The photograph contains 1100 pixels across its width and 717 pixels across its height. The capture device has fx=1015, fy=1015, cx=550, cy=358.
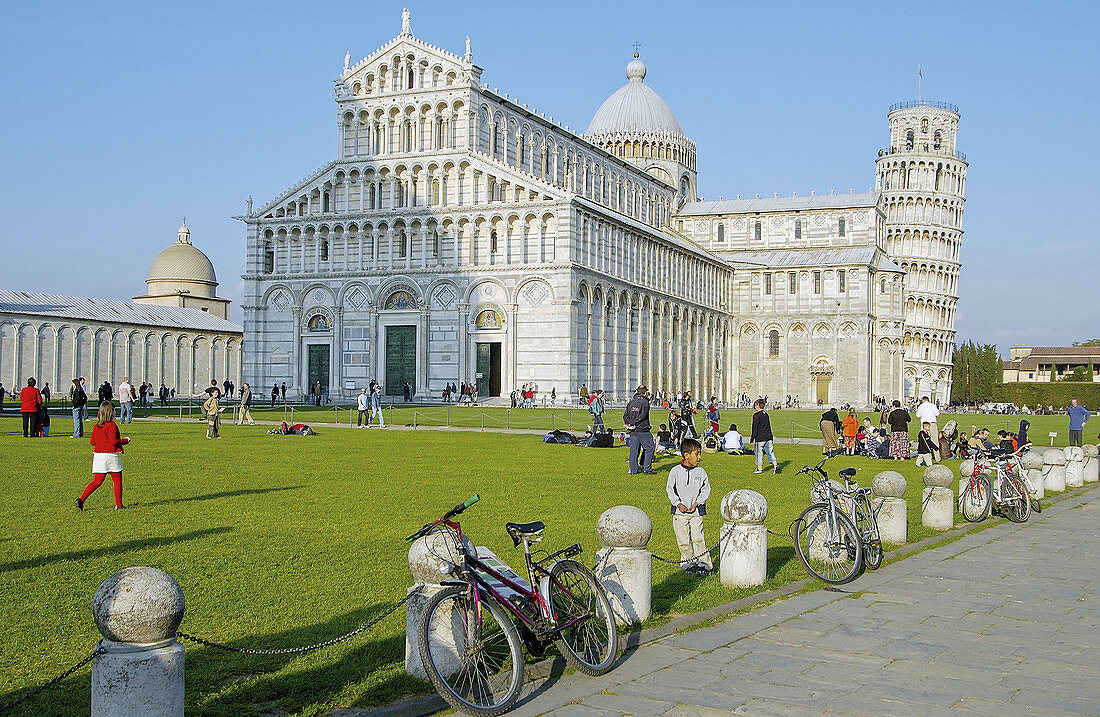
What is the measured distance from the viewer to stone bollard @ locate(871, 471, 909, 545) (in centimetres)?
1416

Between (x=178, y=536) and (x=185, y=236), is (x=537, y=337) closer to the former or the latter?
(x=178, y=536)

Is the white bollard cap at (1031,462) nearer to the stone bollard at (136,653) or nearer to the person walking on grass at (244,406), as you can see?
the stone bollard at (136,653)

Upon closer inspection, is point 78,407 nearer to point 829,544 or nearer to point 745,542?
point 745,542

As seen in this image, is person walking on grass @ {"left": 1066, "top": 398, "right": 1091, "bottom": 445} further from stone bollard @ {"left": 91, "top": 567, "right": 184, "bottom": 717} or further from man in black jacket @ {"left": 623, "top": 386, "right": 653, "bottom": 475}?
stone bollard @ {"left": 91, "top": 567, "right": 184, "bottom": 717}

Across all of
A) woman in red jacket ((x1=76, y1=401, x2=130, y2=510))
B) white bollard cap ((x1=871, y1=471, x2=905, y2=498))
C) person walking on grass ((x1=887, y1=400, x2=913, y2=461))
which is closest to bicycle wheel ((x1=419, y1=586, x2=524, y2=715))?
white bollard cap ((x1=871, y1=471, x2=905, y2=498))

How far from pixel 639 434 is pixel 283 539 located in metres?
11.9

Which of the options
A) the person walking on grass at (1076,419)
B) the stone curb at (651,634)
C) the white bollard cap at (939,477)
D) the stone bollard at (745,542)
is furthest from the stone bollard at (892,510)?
the person walking on grass at (1076,419)

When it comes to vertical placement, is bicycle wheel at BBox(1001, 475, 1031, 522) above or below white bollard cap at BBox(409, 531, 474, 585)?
below

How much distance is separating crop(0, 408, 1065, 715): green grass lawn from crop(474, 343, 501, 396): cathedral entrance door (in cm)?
3226

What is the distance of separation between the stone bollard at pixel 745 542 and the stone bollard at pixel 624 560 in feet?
7.16

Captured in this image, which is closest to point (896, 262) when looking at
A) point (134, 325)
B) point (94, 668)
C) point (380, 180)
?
point (380, 180)

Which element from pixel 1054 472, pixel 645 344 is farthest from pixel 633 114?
pixel 1054 472

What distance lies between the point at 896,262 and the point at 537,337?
49.4 metres

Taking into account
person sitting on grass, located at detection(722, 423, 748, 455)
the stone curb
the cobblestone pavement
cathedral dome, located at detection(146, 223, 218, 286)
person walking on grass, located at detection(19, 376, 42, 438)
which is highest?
cathedral dome, located at detection(146, 223, 218, 286)
